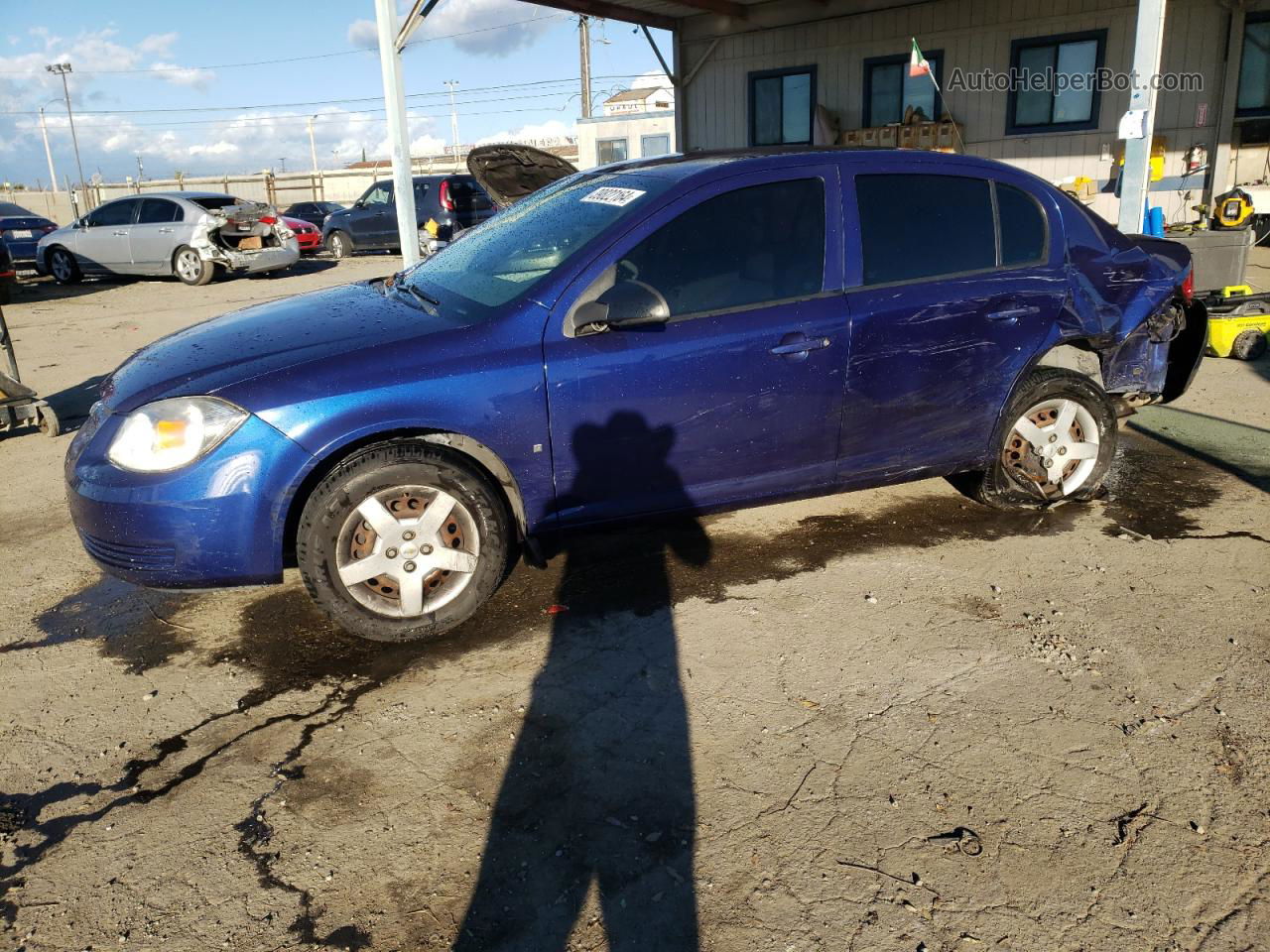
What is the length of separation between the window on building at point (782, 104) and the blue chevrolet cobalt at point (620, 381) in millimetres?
12620

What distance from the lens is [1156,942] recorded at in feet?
7.06

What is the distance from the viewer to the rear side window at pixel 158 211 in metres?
16.9

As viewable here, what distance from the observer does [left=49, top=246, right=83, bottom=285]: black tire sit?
1791 centimetres

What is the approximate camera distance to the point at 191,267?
55.1 ft

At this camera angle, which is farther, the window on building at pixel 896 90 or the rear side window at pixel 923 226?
the window on building at pixel 896 90

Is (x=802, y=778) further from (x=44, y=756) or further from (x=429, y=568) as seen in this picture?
(x=44, y=756)

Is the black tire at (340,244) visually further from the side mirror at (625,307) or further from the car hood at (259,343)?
the side mirror at (625,307)

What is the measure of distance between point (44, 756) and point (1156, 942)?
309cm

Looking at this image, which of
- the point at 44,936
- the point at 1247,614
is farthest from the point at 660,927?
the point at 1247,614

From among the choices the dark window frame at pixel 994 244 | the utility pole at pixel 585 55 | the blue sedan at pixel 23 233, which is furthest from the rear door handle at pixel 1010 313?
the utility pole at pixel 585 55

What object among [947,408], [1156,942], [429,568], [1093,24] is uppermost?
[1093,24]

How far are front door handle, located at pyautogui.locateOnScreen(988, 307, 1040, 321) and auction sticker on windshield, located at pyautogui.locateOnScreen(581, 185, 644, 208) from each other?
5.47 feet

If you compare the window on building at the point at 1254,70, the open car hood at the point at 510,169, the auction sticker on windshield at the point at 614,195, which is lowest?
the auction sticker on windshield at the point at 614,195

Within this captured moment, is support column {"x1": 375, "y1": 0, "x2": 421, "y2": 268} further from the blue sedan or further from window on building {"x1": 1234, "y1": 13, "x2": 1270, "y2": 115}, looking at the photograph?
the blue sedan
